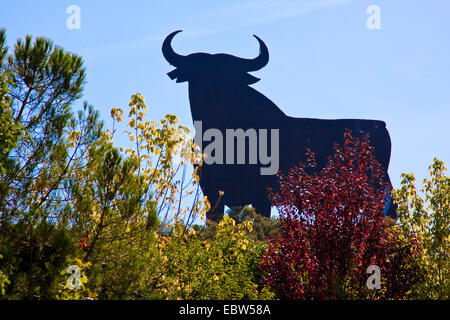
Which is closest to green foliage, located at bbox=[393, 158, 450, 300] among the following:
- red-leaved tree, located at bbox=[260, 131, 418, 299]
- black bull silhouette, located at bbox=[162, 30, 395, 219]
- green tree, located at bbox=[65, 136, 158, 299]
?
red-leaved tree, located at bbox=[260, 131, 418, 299]

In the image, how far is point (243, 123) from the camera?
74.7ft

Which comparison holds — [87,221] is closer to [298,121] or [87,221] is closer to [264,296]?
[264,296]

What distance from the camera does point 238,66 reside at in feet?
74.3

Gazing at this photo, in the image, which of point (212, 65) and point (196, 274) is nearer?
point (196, 274)

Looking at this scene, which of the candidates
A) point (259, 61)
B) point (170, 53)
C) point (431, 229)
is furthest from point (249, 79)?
point (431, 229)

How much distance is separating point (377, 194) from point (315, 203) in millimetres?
1079

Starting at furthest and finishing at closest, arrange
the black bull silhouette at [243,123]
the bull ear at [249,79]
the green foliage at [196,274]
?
the bull ear at [249,79] → the black bull silhouette at [243,123] → the green foliage at [196,274]

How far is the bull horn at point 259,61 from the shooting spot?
2186 centimetres

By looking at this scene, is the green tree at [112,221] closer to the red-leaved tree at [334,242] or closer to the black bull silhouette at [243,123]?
the red-leaved tree at [334,242]

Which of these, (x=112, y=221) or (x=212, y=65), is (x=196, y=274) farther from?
(x=212, y=65)

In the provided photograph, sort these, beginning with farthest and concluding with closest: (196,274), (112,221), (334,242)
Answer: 1. (196,274)
2. (334,242)
3. (112,221)

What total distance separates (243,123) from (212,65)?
300 cm

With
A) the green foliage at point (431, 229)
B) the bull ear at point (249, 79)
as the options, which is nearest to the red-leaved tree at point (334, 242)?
the green foliage at point (431, 229)
